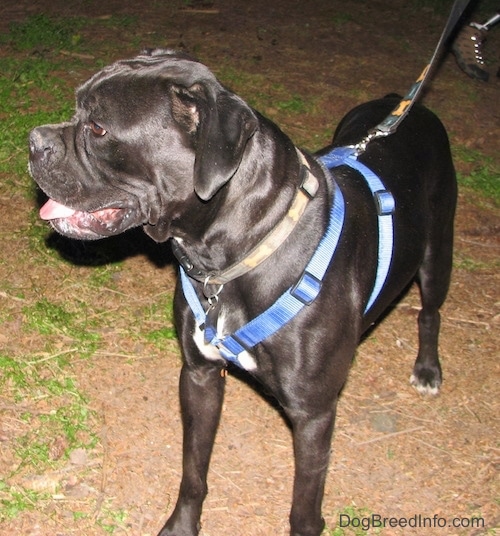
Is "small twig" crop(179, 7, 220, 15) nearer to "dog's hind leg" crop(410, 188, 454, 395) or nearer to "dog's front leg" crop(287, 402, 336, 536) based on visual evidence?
"dog's hind leg" crop(410, 188, 454, 395)

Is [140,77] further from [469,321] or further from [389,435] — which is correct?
[469,321]

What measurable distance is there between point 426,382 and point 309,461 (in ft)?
5.30

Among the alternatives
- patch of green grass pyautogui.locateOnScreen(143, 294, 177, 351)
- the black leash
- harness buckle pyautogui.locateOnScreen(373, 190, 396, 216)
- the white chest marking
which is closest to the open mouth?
the white chest marking

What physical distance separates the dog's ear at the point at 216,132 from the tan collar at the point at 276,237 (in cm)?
35

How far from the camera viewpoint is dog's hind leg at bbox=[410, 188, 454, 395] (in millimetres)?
4480

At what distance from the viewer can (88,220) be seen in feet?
10.9

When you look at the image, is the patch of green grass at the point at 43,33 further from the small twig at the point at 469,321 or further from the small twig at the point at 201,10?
the small twig at the point at 469,321

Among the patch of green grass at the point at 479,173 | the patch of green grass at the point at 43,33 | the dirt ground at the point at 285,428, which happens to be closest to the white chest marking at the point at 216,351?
the dirt ground at the point at 285,428

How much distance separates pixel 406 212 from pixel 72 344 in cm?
220

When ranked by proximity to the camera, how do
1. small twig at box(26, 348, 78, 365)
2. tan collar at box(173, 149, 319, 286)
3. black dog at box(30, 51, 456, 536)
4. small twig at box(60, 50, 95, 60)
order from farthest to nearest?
1. small twig at box(60, 50, 95, 60)
2. small twig at box(26, 348, 78, 365)
3. tan collar at box(173, 149, 319, 286)
4. black dog at box(30, 51, 456, 536)

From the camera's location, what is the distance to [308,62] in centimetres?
868

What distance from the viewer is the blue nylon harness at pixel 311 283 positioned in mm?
3215

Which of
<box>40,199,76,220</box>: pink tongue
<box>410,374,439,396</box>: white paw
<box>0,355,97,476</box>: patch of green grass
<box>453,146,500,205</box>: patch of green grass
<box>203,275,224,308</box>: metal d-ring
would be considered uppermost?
<box>40,199,76,220</box>: pink tongue

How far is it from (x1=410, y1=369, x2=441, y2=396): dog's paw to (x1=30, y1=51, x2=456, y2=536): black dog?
1260mm
